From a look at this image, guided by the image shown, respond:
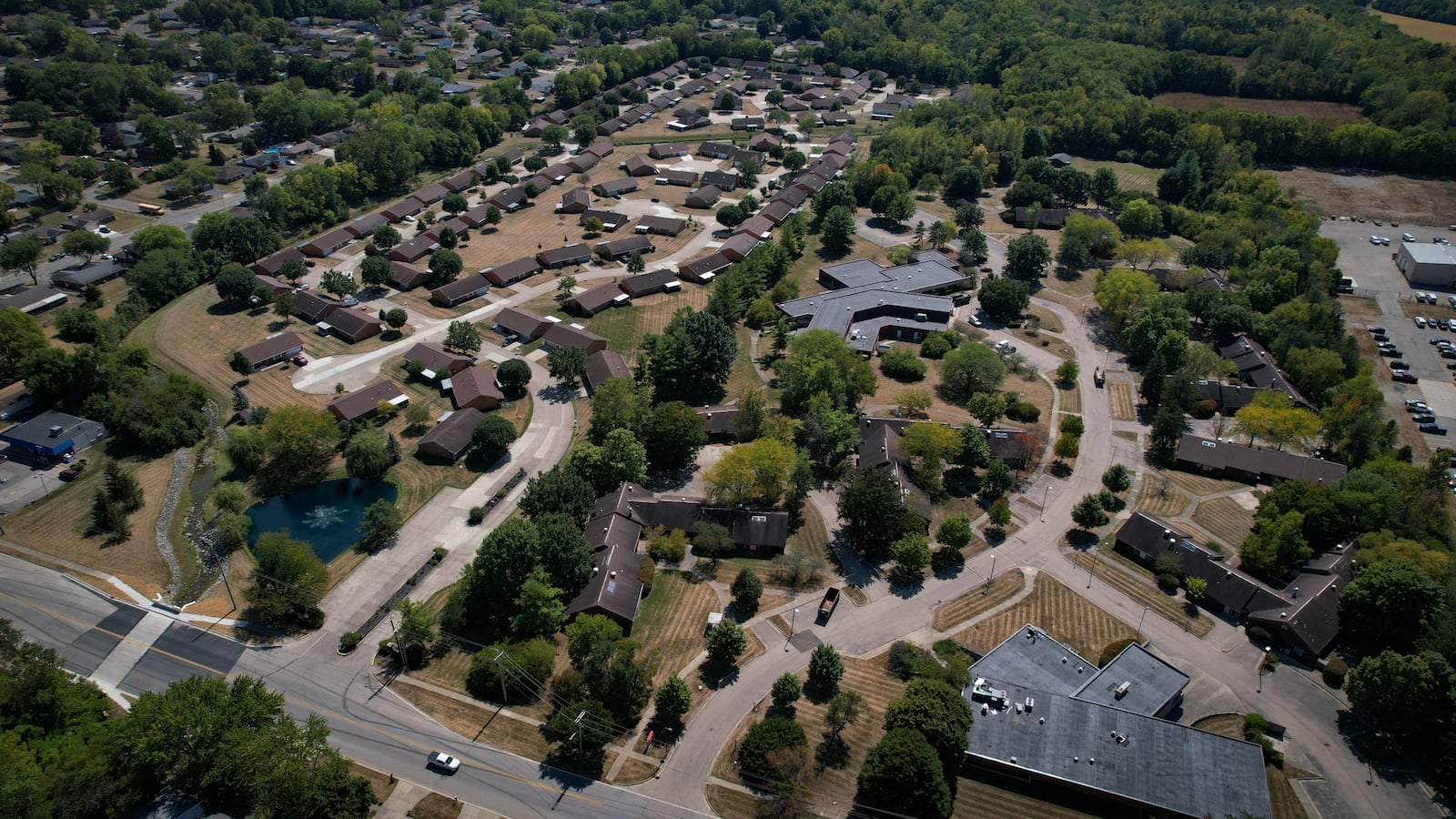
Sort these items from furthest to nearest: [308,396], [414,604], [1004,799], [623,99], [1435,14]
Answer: [1435,14]
[623,99]
[308,396]
[414,604]
[1004,799]

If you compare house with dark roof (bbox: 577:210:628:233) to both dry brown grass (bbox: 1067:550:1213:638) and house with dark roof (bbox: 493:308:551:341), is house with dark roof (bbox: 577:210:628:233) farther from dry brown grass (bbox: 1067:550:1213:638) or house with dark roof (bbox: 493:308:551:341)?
dry brown grass (bbox: 1067:550:1213:638)

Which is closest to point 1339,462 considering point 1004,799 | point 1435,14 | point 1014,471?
point 1014,471

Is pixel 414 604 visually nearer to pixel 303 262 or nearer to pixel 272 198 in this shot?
pixel 303 262

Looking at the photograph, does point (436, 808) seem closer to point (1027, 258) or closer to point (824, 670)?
point (824, 670)

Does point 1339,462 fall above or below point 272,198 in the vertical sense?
below

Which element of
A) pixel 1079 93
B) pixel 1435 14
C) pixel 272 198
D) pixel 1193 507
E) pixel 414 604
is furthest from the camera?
pixel 1435 14

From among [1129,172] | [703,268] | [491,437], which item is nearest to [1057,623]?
[491,437]

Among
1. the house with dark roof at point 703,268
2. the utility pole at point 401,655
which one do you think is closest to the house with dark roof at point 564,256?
the house with dark roof at point 703,268
